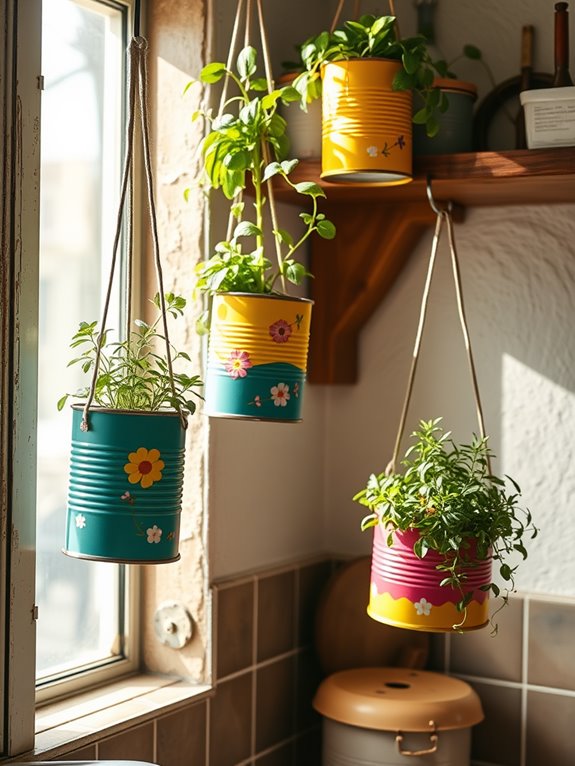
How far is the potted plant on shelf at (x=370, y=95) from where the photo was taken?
179cm

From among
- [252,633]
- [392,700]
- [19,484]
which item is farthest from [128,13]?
[392,700]

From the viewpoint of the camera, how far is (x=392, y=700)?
6.56 ft

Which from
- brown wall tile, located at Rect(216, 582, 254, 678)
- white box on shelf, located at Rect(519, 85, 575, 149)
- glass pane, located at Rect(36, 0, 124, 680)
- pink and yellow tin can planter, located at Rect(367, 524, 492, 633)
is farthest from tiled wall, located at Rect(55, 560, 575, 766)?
white box on shelf, located at Rect(519, 85, 575, 149)

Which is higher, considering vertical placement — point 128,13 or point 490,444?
point 128,13

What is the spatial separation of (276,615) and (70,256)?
0.83 m

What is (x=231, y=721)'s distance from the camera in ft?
6.70

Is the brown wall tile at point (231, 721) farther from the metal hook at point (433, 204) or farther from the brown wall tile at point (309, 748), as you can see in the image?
the metal hook at point (433, 204)

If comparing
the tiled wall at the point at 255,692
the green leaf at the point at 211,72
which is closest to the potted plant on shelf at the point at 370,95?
the green leaf at the point at 211,72

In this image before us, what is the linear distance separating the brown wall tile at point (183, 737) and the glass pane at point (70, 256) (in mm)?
194

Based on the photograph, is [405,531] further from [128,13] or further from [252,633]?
[128,13]

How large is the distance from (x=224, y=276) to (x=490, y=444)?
0.78 metres

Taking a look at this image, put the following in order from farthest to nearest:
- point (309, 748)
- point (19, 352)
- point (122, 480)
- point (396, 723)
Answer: point (309, 748) < point (396, 723) < point (19, 352) < point (122, 480)

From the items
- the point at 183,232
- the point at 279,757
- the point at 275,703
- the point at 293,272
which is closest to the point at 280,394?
the point at 293,272

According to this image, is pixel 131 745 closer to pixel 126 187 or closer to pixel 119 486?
pixel 119 486
